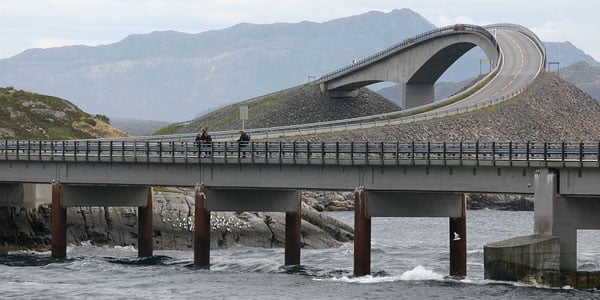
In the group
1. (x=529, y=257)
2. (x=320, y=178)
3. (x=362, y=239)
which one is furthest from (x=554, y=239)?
(x=320, y=178)

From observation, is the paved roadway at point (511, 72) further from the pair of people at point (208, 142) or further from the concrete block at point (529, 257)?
the concrete block at point (529, 257)

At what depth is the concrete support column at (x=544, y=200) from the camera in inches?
2569

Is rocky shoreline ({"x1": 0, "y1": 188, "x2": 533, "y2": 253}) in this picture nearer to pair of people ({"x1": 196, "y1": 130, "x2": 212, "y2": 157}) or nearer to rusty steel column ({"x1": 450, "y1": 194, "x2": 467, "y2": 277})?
A: pair of people ({"x1": 196, "y1": 130, "x2": 212, "y2": 157})

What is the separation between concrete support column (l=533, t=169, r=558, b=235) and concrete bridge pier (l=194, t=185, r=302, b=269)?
62.3ft

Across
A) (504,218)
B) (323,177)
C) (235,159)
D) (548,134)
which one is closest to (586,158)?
(323,177)

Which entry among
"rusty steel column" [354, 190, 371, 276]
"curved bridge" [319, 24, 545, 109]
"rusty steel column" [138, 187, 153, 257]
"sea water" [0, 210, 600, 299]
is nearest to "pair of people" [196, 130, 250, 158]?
"sea water" [0, 210, 600, 299]

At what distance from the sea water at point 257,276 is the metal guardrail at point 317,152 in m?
6.38

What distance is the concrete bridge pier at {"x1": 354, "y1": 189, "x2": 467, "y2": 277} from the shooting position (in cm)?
7288

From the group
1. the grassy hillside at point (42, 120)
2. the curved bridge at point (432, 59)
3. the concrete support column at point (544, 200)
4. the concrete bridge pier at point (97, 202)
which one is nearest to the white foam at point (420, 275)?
the concrete support column at point (544, 200)

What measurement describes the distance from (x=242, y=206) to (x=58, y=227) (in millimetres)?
12345

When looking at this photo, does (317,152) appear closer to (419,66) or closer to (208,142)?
(208,142)

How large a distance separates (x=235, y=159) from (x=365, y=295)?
1609 centimetres

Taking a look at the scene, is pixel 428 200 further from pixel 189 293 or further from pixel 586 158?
pixel 189 293

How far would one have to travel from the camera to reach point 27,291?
6619cm
